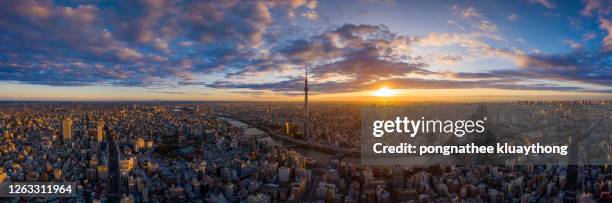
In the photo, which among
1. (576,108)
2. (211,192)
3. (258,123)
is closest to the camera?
(211,192)

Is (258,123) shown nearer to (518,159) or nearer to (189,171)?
(189,171)

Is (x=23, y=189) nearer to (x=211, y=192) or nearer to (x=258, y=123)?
(x=211, y=192)

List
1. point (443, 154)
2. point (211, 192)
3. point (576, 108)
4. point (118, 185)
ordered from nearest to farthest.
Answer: point (211, 192), point (118, 185), point (443, 154), point (576, 108)

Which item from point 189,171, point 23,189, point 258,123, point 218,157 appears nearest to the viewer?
point 23,189

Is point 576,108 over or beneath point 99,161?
over

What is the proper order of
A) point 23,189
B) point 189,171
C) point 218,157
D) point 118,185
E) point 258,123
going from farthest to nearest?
1. point 258,123
2. point 218,157
3. point 189,171
4. point 118,185
5. point 23,189

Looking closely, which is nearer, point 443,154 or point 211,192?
point 211,192

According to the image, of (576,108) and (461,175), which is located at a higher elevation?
(576,108)

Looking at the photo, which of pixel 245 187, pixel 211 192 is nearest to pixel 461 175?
pixel 245 187

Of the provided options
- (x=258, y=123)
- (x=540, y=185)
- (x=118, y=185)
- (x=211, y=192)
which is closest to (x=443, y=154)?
(x=540, y=185)
